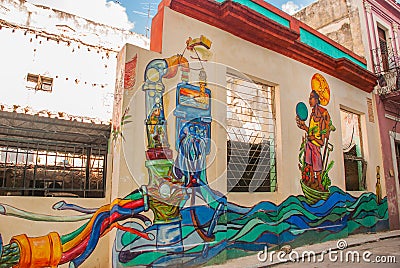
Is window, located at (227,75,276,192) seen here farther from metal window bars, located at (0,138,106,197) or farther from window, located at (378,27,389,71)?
window, located at (378,27,389,71)

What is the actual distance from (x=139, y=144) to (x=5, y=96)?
6736 mm

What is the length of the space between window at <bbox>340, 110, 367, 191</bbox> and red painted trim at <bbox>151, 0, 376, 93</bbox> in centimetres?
137

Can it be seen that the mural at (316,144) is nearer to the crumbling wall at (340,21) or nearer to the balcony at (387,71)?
the balcony at (387,71)

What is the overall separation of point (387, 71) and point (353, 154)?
2878mm

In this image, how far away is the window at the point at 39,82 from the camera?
921 centimetres

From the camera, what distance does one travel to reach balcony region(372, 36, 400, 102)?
353 inches

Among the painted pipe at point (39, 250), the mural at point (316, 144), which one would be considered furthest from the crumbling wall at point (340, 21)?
A: the painted pipe at point (39, 250)

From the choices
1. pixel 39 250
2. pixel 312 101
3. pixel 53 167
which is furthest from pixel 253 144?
pixel 39 250

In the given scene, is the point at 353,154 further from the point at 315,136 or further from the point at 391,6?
the point at 391,6

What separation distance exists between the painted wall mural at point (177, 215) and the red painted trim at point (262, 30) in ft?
1.68

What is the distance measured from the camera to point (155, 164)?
14.0 ft

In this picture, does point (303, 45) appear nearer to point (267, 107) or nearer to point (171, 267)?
point (267, 107)

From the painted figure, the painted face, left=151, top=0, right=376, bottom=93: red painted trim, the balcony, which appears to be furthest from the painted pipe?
the balcony

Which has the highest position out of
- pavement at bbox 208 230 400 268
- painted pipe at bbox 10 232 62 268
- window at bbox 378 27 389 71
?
window at bbox 378 27 389 71
